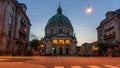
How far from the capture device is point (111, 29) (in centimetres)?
7756

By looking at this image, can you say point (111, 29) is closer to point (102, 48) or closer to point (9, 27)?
point (102, 48)

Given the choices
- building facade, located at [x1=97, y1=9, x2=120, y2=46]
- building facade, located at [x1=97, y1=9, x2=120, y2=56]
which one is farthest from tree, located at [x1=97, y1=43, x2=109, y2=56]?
building facade, located at [x1=97, y1=9, x2=120, y2=46]

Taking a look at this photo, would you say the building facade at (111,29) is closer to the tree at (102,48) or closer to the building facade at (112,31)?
the building facade at (112,31)

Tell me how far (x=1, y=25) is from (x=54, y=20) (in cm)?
9642

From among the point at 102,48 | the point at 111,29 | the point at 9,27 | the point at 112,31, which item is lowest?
the point at 102,48

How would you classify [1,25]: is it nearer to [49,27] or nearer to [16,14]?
[16,14]

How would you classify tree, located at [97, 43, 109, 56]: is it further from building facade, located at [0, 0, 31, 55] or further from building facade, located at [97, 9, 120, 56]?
building facade, located at [0, 0, 31, 55]

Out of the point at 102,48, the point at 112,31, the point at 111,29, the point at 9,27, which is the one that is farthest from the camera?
the point at 111,29

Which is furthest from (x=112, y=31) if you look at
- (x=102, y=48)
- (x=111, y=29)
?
(x=102, y=48)

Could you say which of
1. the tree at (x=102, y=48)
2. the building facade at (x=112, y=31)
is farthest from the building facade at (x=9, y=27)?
the tree at (x=102, y=48)

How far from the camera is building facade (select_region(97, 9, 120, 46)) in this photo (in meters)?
71.1

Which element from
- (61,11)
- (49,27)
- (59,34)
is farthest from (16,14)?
(61,11)

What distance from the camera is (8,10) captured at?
173ft

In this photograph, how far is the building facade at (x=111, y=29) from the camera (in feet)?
233
